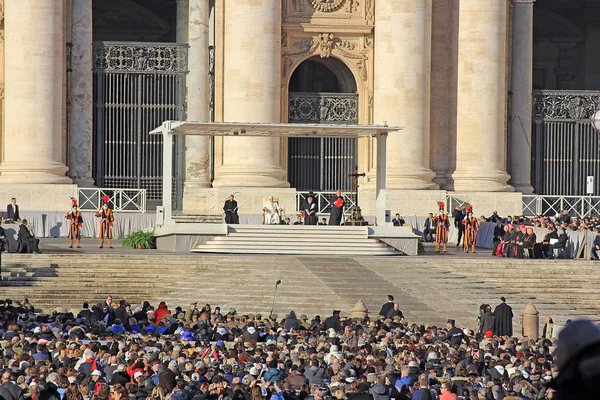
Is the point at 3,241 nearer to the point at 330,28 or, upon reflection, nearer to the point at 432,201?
the point at 432,201

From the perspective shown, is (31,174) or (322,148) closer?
(31,174)

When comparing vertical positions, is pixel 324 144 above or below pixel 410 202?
above

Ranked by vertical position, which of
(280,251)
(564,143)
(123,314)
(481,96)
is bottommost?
(123,314)

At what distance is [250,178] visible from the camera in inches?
1673

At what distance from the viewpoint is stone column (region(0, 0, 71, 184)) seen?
4166 cm

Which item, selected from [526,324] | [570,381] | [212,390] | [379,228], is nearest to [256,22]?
[379,228]

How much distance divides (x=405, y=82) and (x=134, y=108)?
9.07 meters

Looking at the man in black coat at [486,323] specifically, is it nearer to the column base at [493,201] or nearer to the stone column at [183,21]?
the column base at [493,201]

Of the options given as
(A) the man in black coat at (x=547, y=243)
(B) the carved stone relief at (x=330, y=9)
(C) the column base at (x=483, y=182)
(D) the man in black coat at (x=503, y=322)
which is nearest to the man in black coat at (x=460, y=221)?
(C) the column base at (x=483, y=182)

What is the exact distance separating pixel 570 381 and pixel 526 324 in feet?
79.3

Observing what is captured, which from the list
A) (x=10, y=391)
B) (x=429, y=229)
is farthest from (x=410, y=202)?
(x=10, y=391)

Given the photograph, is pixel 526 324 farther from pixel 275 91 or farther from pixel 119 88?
pixel 119 88

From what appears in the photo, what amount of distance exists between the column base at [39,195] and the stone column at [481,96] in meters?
13.2

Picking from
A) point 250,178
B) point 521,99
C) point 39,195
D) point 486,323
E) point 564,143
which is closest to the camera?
point 486,323
